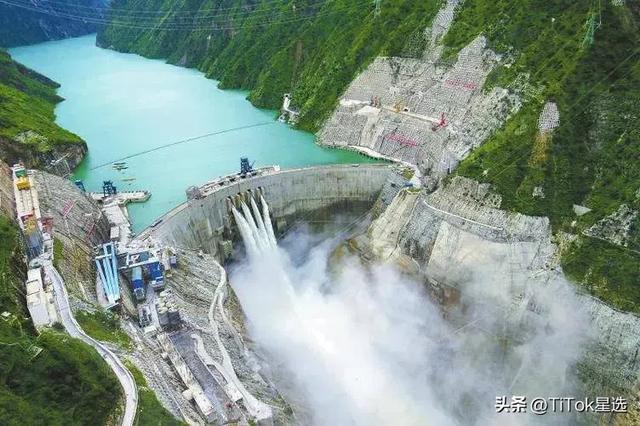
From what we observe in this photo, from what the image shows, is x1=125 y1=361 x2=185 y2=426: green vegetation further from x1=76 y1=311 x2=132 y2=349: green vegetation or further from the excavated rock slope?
the excavated rock slope

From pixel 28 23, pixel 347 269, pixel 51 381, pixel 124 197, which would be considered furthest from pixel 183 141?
pixel 28 23

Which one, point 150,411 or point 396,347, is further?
point 396,347

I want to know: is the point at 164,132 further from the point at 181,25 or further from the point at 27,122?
the point at 181,25

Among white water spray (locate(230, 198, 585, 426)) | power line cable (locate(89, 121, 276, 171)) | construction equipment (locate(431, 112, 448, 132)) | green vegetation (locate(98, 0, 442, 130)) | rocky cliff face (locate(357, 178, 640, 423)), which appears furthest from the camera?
green vegetation (locate(98, 0, 442, 130))

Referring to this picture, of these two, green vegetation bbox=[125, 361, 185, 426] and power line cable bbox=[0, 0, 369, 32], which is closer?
green vegetation bbox=[125, 361, 185, 426]

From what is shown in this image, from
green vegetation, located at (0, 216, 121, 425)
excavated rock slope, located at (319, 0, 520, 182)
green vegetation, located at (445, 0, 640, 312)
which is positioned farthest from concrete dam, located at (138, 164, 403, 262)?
green vegetation, located at (0, 216, 121, 425)

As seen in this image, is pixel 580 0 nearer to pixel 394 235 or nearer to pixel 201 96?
pixel 394 235
